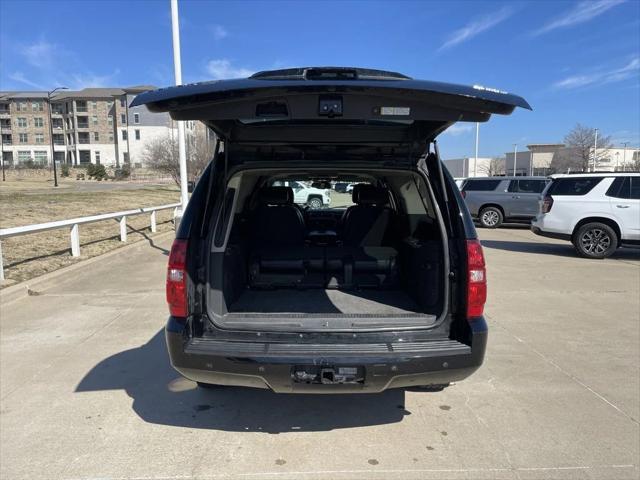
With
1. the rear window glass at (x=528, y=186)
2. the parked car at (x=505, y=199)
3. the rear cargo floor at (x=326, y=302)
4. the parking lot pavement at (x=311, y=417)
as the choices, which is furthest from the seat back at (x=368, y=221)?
the rear window glass at (x=528, y=186)

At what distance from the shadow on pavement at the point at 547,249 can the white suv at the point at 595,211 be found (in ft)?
1.66

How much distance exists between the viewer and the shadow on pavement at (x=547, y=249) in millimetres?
11062

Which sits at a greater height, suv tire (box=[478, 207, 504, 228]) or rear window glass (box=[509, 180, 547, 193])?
rear window glass (box=[509, 180, 547, 193])

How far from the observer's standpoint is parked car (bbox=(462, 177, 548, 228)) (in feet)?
54.1

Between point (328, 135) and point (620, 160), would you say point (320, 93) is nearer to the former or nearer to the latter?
point (328, 135)

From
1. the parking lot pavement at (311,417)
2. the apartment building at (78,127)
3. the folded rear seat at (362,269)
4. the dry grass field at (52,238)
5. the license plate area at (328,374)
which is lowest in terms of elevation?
the parking lot pavement at (311,417)

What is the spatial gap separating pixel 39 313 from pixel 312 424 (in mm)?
4355

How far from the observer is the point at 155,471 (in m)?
2.87

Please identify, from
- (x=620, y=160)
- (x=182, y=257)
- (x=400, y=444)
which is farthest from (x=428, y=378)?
(x=620, y=160)

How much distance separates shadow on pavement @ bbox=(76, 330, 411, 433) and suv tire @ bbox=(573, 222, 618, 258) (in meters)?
8.23

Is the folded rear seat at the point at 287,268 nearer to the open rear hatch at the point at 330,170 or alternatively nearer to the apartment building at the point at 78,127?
the open rear hatch at the point at 330,170

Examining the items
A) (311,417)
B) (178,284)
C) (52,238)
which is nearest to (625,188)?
(311,417)

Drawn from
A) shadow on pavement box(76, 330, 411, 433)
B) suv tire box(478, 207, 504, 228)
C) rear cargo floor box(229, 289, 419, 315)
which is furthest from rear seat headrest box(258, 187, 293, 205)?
suv tire box(478, 207, 504, 228)

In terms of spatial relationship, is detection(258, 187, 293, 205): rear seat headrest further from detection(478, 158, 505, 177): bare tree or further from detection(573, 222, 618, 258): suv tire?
detection(478, 158, 505, 177): bare tree
